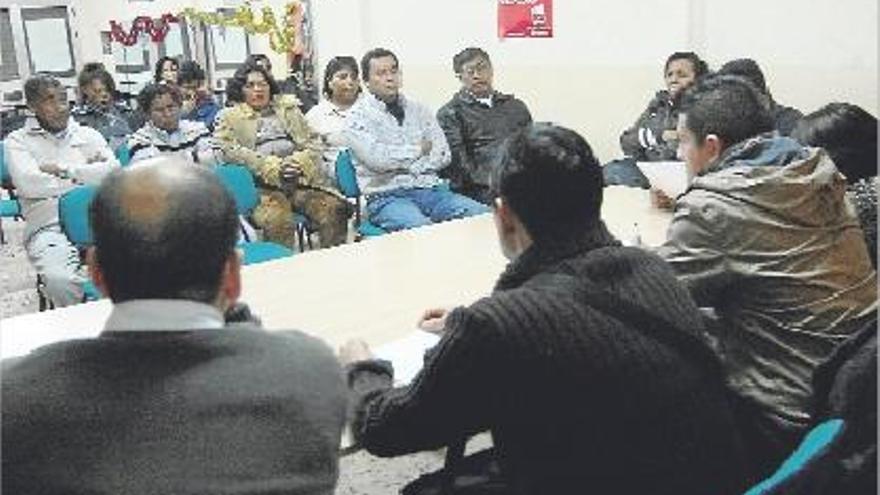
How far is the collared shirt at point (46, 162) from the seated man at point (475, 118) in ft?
5.87

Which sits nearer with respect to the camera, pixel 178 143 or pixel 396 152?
pixel 396 152

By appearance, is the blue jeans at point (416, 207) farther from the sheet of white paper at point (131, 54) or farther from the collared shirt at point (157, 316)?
the sheet of white paper at point (131, 54)

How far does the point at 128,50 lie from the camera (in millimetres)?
9414

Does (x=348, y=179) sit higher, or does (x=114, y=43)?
(x=114, y=43)

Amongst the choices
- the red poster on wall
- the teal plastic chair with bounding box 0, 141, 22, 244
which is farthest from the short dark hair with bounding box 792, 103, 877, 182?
the teal plastic chair with bounding box 0, 141, 22, 244

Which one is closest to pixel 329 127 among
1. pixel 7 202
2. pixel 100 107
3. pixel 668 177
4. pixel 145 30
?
pixel 100 107

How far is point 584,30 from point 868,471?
15.5ft

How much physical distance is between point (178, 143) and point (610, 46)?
2677 millimetres

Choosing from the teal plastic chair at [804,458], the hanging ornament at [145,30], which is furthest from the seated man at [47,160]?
the hanging ornament at [145,30]

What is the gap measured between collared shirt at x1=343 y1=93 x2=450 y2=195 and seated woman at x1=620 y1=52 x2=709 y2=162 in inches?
41.5

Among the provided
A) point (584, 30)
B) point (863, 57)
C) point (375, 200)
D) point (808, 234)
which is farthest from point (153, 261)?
point (584, 30)

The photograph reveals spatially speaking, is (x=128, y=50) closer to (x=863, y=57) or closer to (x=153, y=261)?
(x=863, y=57)

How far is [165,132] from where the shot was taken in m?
5.06

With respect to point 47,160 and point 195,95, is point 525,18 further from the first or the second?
point 47,160
